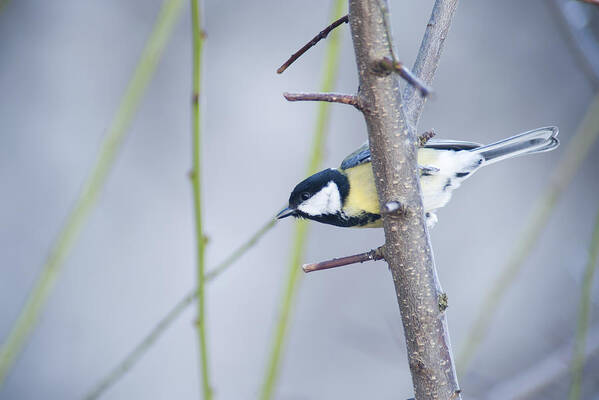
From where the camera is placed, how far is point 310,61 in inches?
82.4

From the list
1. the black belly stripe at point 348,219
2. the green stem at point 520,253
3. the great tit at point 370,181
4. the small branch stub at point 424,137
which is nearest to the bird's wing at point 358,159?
the great tit at point 370,181

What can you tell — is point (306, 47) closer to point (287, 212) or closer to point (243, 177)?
point (287, 212)

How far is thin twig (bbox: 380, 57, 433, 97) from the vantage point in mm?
336

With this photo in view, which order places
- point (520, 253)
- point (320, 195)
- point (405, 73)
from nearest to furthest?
1. point (405, 73)
2. point (520, 253)
3. point (320, 195)

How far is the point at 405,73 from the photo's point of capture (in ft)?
1.31

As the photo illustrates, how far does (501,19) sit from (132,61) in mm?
1330

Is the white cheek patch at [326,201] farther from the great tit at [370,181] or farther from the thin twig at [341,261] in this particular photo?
the thin twig at [341,261]

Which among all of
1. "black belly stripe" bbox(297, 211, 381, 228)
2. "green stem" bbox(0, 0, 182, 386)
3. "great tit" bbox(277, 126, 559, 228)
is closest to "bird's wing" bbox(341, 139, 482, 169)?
"great tit" bbox(277, 126, 559, 228)

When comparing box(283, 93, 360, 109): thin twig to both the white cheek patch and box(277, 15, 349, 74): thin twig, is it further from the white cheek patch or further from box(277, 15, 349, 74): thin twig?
the white cheek patch

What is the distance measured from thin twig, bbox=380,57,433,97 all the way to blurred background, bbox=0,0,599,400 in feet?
4.80

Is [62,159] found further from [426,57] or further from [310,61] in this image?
[426,57]

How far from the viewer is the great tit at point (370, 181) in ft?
3.09

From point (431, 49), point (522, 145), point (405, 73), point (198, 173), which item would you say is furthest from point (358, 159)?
point (405, 73)

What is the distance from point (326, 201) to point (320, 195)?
0.05ft
